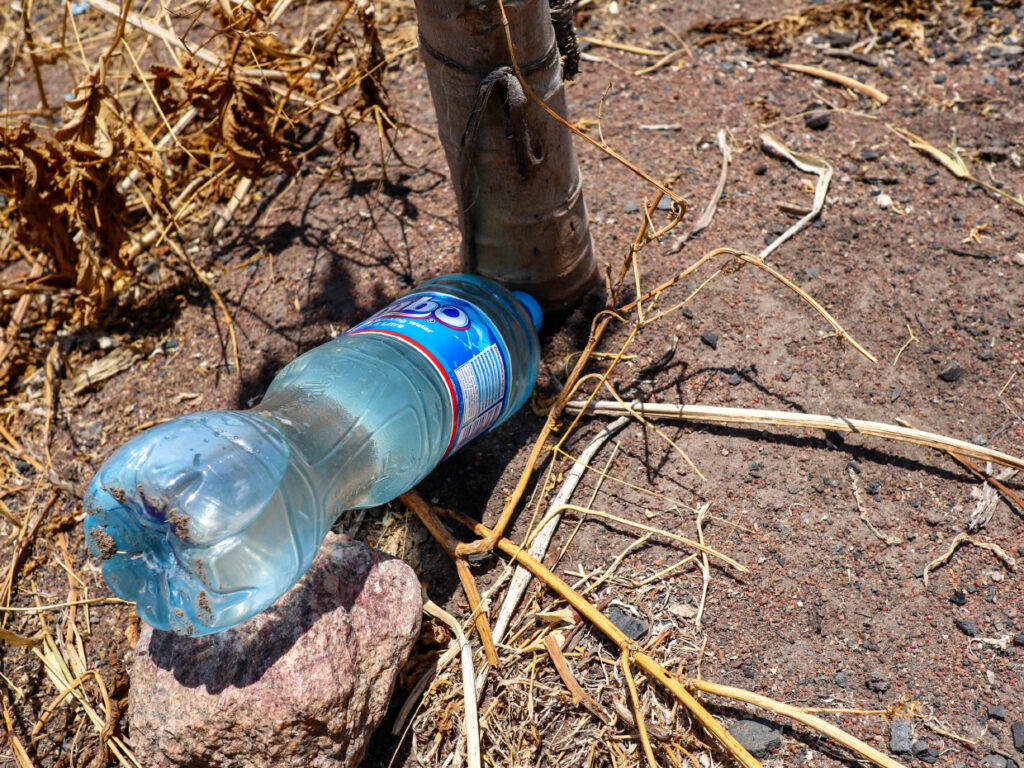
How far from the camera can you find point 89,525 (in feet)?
5.88

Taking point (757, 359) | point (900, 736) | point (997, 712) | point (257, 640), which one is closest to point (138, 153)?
point (257, 640)

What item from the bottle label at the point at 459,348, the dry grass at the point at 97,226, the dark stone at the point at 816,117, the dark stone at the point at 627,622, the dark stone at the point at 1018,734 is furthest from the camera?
the dark stone at the point at 816,117

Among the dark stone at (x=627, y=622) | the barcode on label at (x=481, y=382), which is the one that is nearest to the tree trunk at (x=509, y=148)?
the barcode on label at (x=481, y=382)

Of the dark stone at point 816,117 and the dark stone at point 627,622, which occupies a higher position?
the dark stone at point 816,117

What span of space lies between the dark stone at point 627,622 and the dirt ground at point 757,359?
0.9 inches

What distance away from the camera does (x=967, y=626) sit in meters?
1.88

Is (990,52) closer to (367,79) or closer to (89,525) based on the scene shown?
(367,79)

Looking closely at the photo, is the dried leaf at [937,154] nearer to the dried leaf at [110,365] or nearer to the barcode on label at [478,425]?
the barcode on label at [478,425]

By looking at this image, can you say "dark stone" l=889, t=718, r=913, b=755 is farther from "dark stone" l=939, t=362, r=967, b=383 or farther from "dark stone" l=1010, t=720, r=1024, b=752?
"dark stone" l=939, t=362, r=967, b=383

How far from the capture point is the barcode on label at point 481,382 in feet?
6.91

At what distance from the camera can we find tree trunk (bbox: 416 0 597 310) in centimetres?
187

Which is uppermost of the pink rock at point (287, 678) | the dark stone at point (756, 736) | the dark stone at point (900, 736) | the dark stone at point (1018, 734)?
the pink rock at point (287, 678)

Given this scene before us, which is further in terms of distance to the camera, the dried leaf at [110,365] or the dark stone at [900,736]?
the dried leaf at [110,365]

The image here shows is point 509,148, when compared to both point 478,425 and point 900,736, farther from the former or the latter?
point 900,736
